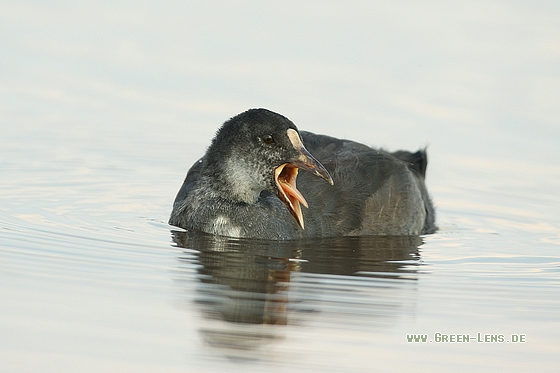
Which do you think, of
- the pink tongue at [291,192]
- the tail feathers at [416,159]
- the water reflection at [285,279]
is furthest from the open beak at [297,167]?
the tail feathers at [416,159]

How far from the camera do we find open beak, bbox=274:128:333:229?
28.3ft

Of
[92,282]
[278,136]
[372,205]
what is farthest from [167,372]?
[372,205]

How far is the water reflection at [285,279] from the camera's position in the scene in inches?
247

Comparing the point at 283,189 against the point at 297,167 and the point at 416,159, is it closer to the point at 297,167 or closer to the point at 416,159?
the point at 297,167

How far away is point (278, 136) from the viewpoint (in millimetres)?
8711

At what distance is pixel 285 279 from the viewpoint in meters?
7.41

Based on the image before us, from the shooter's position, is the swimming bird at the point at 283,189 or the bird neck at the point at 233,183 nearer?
the swimming bird at the point at 283,189

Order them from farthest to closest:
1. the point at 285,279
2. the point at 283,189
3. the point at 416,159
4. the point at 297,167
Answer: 1. the point at 416,159
2. the point at 283,189
3. the point at 297,167
4. the point at 285,279

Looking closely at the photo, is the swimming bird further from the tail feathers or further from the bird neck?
the tail feathers

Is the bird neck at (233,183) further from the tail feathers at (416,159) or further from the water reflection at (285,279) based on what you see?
the tail feathers at (416,159)

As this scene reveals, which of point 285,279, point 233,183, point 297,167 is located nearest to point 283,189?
point 297,167

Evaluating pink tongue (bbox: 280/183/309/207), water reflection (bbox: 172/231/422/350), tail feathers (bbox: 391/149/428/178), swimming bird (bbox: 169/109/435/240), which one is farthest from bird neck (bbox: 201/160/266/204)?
tail feathers (bbox: 391/149/428/178)

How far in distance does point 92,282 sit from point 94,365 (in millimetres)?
1494

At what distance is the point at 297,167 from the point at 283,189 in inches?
9.4
